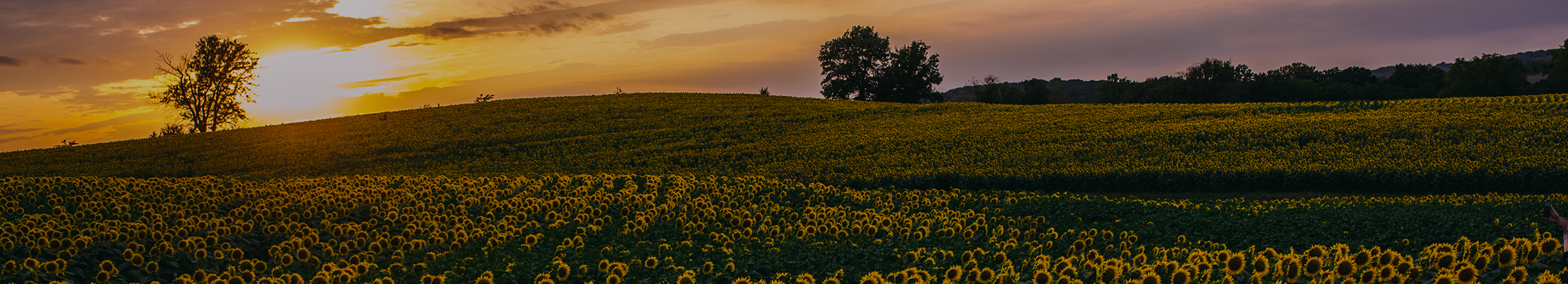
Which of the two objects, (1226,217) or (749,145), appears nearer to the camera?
(1226,217)

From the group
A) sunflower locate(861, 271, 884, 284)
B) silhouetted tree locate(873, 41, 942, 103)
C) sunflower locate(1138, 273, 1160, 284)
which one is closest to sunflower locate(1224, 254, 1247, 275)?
sunflower locate(1138, 273, 1160, 284)

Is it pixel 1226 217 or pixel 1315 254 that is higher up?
pixel 1315 254

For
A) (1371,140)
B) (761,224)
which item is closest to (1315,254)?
(761,224)

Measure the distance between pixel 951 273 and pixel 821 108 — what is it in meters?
33.1

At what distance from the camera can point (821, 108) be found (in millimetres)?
38781

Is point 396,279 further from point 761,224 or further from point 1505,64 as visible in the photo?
point 1505,64

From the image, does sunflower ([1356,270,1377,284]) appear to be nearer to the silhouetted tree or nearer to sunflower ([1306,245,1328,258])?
sunflower ([1306,245,1328,258])

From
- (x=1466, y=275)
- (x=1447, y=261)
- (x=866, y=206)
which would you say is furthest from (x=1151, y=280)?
(x=866, y=206)

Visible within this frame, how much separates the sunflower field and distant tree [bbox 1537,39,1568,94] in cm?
4914

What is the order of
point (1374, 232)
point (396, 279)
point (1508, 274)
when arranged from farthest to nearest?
point (1374, 232), point (396, 279), point (1508, 274)

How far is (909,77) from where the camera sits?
184ft

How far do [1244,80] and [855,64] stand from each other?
31.6m

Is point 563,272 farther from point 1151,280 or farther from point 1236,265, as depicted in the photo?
point 1236,265

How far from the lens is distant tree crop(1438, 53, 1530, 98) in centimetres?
5162
